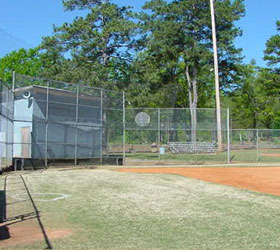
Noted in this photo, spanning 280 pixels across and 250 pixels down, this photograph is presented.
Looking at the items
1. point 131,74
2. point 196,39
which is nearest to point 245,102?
point 196,39

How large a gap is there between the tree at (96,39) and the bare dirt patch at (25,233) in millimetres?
24139

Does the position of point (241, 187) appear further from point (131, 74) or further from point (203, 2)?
point (203, 2)

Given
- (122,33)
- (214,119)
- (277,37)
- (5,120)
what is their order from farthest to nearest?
(277,37), (122,33), (214,119), (5,120)

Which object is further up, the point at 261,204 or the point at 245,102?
the point at 245,102

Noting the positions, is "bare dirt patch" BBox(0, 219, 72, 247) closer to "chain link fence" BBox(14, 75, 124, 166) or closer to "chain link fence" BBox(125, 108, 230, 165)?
"chain link fence" BBox(14, 75, 124, 166)

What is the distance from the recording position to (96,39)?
3144 centimetres

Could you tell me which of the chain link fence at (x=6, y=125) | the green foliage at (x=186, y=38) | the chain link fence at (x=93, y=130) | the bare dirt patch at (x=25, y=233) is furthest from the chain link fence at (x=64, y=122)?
the green foliage at (x=186, y=38)

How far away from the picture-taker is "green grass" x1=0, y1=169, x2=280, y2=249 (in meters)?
5.35

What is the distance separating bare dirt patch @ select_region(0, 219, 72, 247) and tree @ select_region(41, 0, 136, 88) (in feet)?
79.2

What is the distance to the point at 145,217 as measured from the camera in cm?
706

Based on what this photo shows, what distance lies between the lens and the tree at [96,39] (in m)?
31.1

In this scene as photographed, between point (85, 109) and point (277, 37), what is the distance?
31.3 metres

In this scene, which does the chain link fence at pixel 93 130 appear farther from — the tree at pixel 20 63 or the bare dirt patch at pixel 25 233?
the tree at pixel 20 63

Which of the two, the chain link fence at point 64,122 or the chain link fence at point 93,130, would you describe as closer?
the chain link fence at point 93,130
